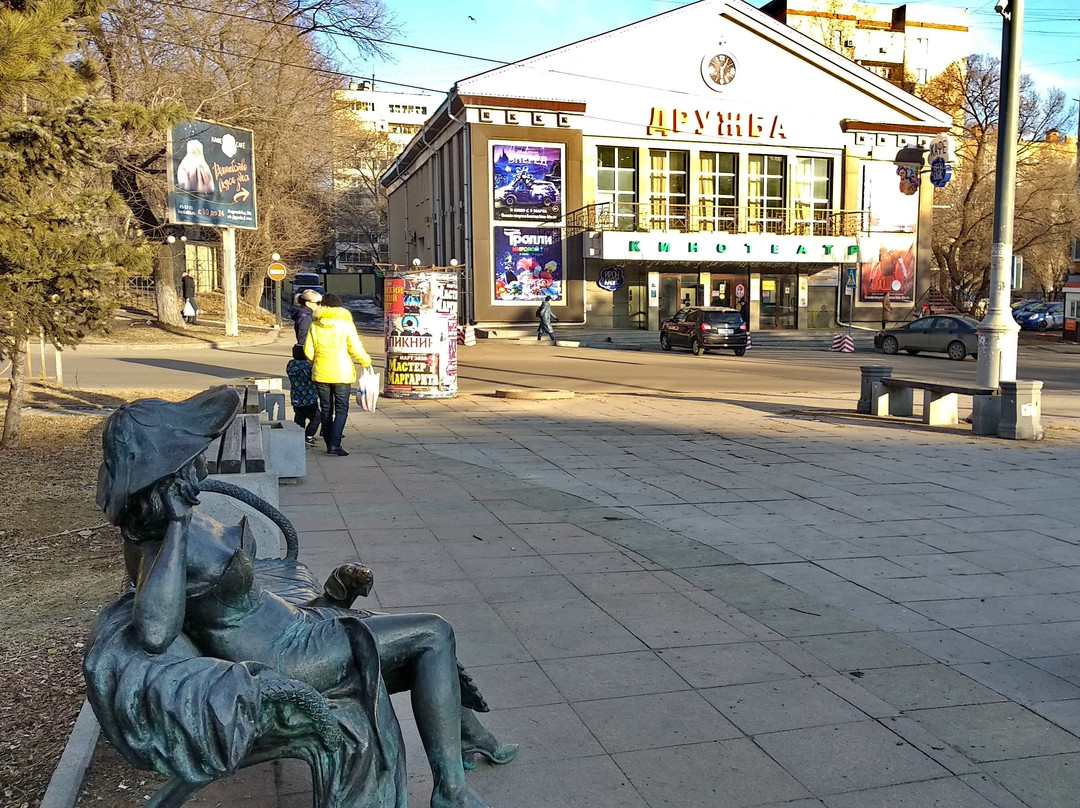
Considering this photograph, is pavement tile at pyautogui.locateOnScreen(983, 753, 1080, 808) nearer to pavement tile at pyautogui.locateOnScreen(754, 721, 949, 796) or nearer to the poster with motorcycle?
pavement tile at pyautogui.locateOnScreen(754, 721, 949, 796)

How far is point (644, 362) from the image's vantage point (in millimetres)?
26391

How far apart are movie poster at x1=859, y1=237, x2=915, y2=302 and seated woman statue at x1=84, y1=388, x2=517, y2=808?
1694 inches

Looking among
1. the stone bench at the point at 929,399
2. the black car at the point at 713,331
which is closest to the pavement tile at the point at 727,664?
the stone bench at the point at 929,399

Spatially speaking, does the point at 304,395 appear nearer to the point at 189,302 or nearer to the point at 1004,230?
the point at 1004,230

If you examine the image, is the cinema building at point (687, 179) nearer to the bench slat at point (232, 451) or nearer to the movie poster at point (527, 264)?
the movie poster at point (527, 264)

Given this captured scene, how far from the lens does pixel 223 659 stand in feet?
8.23

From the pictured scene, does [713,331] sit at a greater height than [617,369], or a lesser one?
greater

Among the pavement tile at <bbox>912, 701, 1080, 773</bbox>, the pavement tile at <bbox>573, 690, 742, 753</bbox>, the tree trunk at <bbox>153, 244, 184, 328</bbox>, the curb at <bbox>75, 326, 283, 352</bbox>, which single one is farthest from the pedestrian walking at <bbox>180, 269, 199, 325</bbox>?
the pavement tile at <bbox>912, 701, 1080, 773</bbox>

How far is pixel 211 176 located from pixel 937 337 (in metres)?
22.8

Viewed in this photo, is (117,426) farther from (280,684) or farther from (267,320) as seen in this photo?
(267,320)

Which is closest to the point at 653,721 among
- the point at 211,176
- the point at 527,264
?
the point at 211,176

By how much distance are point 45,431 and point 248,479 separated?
682 cm

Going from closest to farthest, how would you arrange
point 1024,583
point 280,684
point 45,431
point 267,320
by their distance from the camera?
point 280,684 → point 1024,583 → point 45,431 → point 267,320

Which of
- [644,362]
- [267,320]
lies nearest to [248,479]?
[644,362]
